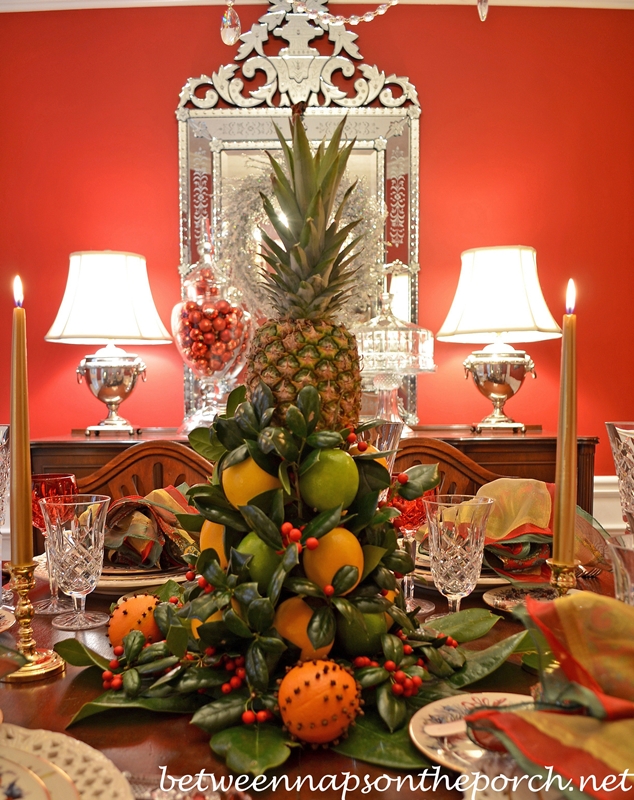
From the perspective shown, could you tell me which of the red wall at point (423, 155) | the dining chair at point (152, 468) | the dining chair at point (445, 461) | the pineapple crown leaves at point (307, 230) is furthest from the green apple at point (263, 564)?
the red wall at point (423, 155)

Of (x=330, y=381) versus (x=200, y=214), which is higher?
(x=200, y=214)

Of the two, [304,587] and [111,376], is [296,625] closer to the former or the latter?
[304,587]

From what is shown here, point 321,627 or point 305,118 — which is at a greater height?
point 305,118

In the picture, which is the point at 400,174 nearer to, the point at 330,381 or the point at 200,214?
the point at 200,214

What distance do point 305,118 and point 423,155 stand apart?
502 mm

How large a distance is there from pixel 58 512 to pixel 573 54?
2946mm

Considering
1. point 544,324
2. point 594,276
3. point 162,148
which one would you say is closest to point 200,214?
point 162,148

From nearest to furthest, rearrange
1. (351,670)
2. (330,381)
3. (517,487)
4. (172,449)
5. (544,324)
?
1. (351,670)
2. (330,381)
3. (517,487)
4. (172,449)
5. (544,324)

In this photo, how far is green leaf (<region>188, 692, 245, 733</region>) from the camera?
0.49 metres

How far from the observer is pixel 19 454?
64cm

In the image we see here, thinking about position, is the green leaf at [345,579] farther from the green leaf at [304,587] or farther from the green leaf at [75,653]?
the green leaf at [75,653]

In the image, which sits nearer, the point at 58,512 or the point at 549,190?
the point at 58,512

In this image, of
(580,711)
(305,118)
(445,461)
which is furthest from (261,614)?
(305,118)

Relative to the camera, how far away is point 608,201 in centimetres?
292
